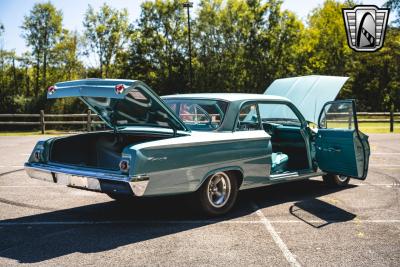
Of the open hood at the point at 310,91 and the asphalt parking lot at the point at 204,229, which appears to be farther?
the open hood at the point at 310,91

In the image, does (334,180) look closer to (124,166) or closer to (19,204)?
(124,166)

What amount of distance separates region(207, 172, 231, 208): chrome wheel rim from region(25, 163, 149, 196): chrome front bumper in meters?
1.17

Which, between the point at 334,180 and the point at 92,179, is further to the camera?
→ the point at 334,180

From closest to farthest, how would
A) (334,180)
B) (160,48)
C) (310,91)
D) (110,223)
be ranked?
1. (110,223)
2. (334,180)
3. (310,91)
4. (160,48)

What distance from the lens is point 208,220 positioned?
544cm

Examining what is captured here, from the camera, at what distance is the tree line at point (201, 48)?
4575 centimetres

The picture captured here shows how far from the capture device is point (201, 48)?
156ft

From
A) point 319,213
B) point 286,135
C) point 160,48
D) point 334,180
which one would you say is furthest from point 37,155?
point 160,48

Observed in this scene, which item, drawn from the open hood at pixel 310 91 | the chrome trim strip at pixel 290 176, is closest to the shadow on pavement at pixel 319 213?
the chrome trim strip at pixel 290 176

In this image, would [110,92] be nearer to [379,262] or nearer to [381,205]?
[379,262]

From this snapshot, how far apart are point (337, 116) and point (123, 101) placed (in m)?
3.48

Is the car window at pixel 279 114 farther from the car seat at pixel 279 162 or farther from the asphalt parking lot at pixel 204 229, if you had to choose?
the asphalt parking lot at pixel 204 229

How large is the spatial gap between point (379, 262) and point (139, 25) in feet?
155

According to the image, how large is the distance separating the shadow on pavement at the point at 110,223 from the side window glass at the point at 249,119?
1.13m
